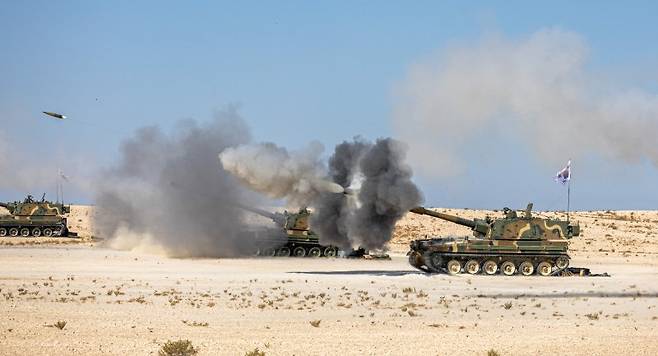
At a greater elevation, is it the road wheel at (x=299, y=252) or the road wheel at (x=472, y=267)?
the road wheel at (x=299, y=252)

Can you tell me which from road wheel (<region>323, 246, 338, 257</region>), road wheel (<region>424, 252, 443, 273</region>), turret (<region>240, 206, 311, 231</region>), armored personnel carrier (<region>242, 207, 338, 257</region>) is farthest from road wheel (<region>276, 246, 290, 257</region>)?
road wheel (<region>424, 252, 443, 273</region>)

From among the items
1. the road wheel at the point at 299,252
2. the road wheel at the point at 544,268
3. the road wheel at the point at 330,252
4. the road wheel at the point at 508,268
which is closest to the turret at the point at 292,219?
the road wheel at the point at 299,252

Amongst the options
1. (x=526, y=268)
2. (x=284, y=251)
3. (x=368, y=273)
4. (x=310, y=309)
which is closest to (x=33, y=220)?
(x=284, y=251)

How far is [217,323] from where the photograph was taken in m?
24.0

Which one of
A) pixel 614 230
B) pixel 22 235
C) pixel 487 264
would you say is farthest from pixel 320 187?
pixel 614 230

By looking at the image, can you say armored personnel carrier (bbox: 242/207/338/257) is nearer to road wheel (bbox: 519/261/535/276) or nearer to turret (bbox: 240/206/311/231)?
turret (bbox: 240/206/311/231)

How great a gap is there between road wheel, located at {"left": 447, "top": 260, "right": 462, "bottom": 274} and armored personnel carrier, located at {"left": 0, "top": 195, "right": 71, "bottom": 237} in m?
44.4

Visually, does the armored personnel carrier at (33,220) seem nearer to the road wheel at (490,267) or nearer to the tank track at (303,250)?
the tank track at (303,250)

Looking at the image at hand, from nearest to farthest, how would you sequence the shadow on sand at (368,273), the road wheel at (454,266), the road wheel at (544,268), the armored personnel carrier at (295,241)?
the shadow on sand at (368,273) < the road wheel at (454,266) < the road wheel at (544,268) < the armored personnel carrier at (295,241)

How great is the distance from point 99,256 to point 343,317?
3139cm

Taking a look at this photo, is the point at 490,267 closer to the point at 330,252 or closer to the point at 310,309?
the point at 330,252

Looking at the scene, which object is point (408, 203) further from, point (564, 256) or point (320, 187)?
point (564, 256)

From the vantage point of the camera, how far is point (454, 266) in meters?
43.9

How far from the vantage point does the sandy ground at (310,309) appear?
20473 millimetres
